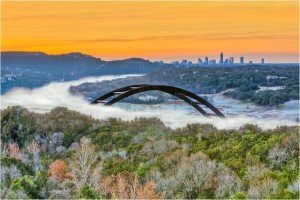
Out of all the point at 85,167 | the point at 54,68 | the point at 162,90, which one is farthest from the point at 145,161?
the point at 54,68

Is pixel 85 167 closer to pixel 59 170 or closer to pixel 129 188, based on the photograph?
pixel 59 170

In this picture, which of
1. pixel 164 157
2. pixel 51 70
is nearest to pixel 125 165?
pixel 164 157

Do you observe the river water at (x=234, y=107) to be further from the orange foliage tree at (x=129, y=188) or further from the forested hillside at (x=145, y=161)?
the orange foliage tree at (x=129, y=188)

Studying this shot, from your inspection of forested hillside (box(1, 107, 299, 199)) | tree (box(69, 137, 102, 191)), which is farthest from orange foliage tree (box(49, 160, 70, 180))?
tree (box(69, 137, 102, 191))

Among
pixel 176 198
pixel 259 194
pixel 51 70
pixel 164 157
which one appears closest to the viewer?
pixel 259 194

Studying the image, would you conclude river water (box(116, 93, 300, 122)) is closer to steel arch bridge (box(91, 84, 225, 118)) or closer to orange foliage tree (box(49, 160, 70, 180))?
steel arch bridge (box(91, 84, 225, 118))

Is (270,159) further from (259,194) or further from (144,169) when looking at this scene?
(259,194)

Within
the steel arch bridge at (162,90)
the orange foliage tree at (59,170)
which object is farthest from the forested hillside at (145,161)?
the steel arch bridge at (162,90)
